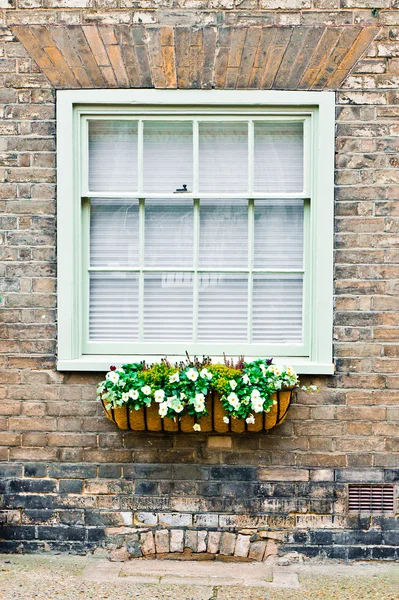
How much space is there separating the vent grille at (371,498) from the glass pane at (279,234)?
4.81ft

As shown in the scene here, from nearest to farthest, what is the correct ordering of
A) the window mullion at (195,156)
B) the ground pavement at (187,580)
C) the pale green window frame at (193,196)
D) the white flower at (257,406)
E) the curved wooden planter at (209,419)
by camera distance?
the ground pavement at (187,580)
the white flower at (257,406)
the curved wooden planter at (209,419)
the pale green window frame at (193,196)
the window mullion at (195,156)

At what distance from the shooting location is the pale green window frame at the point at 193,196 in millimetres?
3953

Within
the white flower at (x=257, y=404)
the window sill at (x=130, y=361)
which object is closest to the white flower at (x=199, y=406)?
the white flower at (x=257, y=404)

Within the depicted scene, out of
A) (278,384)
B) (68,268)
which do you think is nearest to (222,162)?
(68,268)

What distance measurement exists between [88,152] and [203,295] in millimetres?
1186

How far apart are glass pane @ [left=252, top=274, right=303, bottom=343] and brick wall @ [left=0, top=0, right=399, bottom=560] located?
28 centimetres

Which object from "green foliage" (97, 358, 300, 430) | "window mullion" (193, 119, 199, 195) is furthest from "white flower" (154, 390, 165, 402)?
"window mullion" (193, 119, 199, 195)

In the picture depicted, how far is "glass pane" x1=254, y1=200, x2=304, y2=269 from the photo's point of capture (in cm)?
411

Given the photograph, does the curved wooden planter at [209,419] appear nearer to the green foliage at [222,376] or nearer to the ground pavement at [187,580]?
the green foliage at [222,376]

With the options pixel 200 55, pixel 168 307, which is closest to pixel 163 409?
pixel 168 307

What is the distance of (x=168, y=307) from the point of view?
4152mm

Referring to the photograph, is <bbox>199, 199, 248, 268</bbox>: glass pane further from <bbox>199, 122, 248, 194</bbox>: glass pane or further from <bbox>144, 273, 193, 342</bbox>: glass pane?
<bbox>144, 273, 193, 342</bbox>: glass pane

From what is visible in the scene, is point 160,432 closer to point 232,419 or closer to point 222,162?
point 232,419

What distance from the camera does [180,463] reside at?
13.3ft
